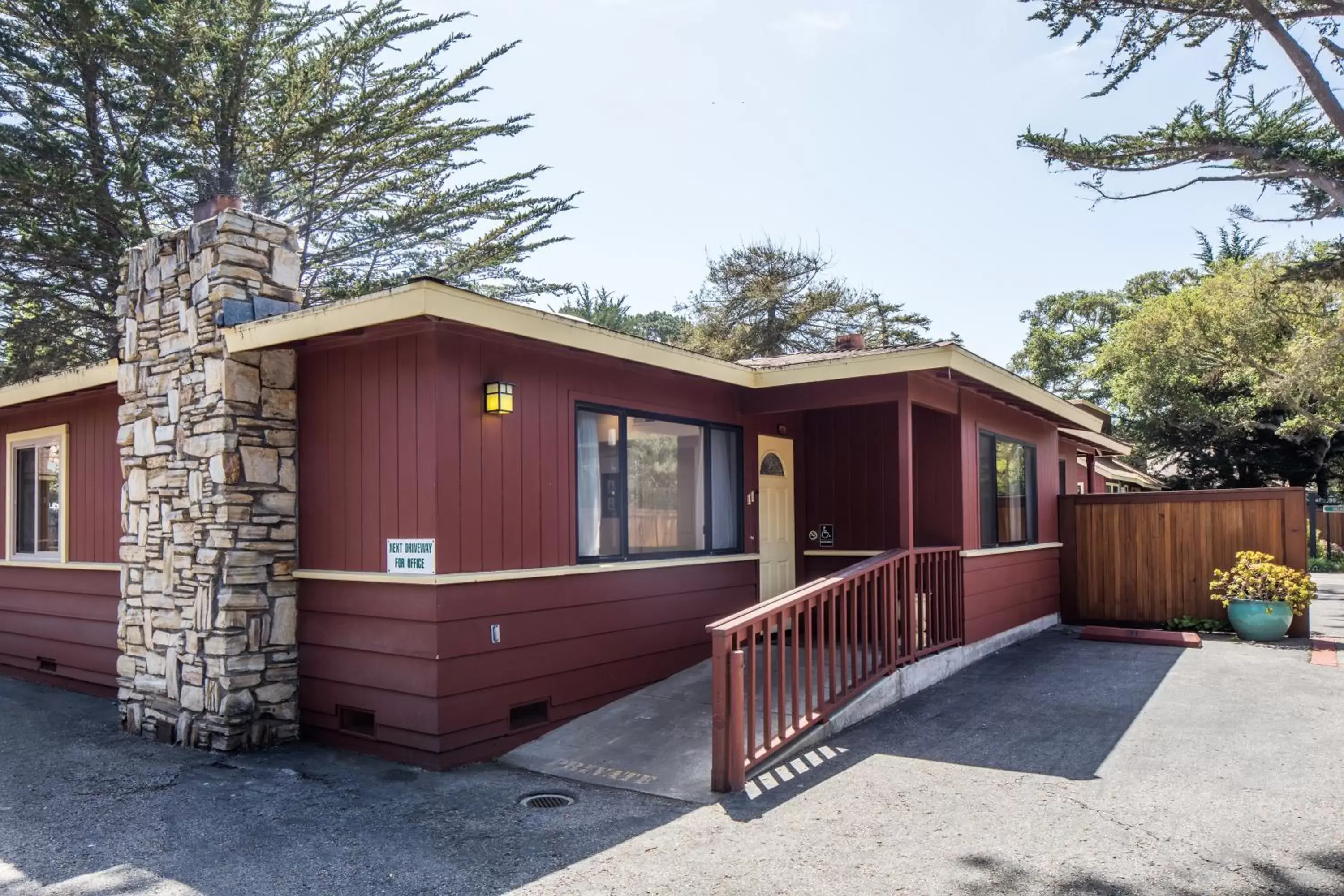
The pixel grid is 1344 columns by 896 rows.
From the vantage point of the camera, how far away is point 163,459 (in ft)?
20.0

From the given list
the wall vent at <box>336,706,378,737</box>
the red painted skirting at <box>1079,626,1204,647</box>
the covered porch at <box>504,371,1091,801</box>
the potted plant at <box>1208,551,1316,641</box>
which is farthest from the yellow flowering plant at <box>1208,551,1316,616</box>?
the wall vent at <box>336,706,378,737</box>

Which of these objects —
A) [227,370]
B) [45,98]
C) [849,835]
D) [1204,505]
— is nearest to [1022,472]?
[1204,505]

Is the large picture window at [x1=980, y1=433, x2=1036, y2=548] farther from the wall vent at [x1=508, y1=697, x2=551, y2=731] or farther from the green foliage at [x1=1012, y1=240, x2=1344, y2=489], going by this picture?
the green foliage at [x1=1012, y1=240, x2=1344, y2=489]

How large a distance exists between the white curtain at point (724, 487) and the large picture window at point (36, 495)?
19.1ft

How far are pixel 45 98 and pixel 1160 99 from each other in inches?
573

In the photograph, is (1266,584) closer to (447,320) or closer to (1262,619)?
(1262,619)

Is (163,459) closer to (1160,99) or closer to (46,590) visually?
(46,590)

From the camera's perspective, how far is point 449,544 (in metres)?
5.17

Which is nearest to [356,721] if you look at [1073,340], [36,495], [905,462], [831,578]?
[831,578]

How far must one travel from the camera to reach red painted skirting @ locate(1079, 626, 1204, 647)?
8.67m

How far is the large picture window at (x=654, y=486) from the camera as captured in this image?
245 inches

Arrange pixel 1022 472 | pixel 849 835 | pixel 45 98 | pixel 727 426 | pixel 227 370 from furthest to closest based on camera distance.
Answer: pixel 45 98
pixel 1022 472
pixel 727 426
pixel 227 370
pixel 849 835

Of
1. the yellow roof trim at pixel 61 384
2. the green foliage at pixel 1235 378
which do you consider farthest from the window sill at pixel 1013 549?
the green foliage at pixel 1235 378

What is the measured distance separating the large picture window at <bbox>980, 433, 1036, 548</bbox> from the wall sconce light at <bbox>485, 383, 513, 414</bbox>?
4.76m
